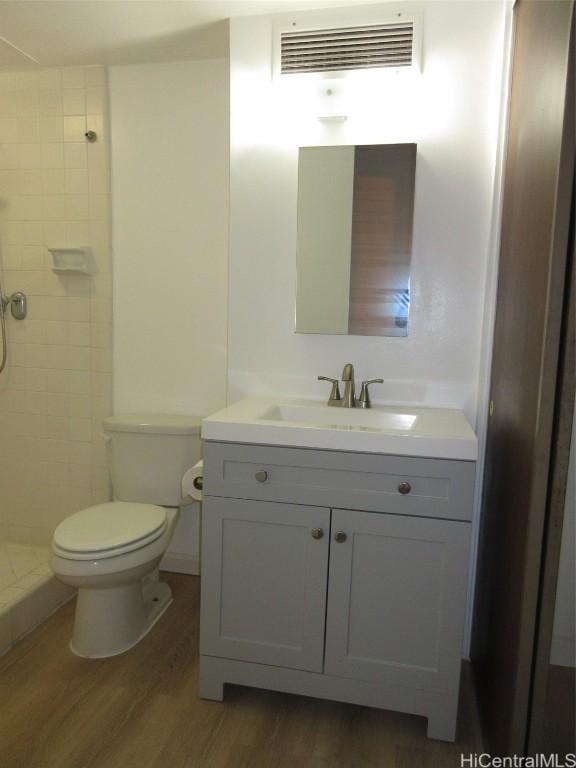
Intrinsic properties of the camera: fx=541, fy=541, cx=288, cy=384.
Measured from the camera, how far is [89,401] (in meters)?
2.51

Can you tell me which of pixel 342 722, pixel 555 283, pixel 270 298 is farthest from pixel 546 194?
pixel 342 722

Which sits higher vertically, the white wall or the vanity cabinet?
the white wall

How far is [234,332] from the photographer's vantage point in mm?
2084

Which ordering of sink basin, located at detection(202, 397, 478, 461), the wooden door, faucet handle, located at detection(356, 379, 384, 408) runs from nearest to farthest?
the wooden door < sink basin, located at detection(202, 397, 478, 461) < faucet handle, located at detection(356, 379, 384, 408)

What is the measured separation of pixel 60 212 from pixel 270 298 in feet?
3.70

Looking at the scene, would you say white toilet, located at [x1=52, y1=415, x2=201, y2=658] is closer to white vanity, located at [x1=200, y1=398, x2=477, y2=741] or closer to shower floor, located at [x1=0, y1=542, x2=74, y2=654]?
shower floor, located at [x1=0, y1=542, x2=74, y2=654]

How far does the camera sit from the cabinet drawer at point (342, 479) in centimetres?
148

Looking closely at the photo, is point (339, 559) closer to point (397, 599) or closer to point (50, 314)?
point (397, 599)

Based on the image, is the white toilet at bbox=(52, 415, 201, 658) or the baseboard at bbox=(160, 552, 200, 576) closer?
the white toilet at bbox=(52, 415, 201, 658)

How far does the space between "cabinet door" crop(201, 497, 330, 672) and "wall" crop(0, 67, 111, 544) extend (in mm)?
1096

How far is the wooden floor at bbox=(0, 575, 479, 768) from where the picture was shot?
1.50m

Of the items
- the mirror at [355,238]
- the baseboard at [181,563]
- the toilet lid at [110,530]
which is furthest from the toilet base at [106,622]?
the mirror at [355,238]

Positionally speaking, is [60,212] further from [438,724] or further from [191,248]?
[438,724]

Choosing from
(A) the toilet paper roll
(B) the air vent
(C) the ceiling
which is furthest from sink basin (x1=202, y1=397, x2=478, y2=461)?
(C) the ceiling
